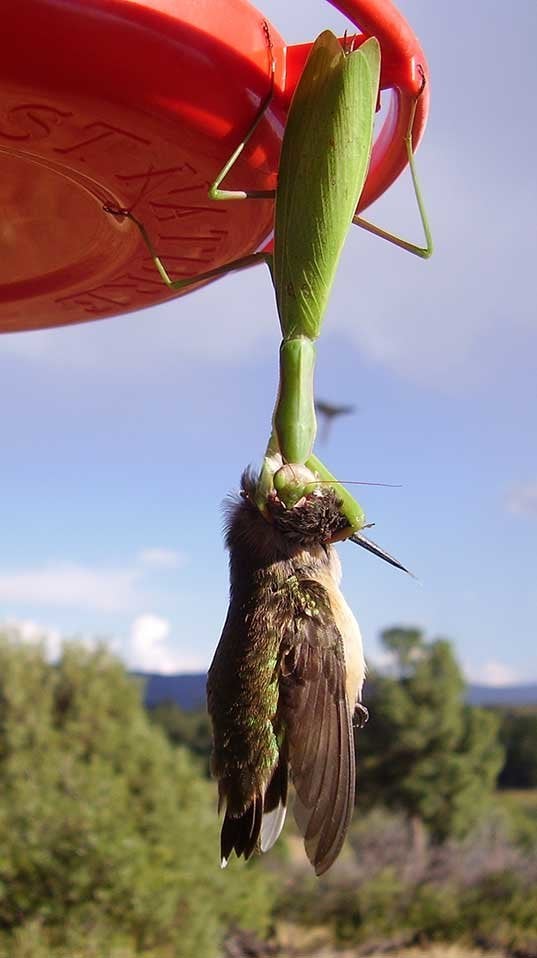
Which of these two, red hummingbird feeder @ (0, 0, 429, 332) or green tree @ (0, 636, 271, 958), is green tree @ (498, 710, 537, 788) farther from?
red hummingbird feeder @ (0, 0, 429, 332)

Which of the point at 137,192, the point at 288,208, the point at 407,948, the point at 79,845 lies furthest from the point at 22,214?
the point at 407,948

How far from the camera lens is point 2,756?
15.4m

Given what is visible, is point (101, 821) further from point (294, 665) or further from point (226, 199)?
point (226, 199)

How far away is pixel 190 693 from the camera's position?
13.9m

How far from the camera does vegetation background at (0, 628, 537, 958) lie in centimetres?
1247

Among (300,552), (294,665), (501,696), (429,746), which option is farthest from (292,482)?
(501,696)

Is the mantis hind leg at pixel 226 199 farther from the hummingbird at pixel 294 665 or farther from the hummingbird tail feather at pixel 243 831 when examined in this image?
the hummingbird tail feather at pixel 243 831

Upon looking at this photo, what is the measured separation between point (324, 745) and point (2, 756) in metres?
14.5

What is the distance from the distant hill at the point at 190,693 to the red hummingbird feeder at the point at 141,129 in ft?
3.81

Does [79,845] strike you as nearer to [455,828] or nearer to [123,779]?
[123,779]

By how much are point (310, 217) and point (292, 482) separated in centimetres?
55

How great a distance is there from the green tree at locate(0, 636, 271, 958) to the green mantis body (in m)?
11.5

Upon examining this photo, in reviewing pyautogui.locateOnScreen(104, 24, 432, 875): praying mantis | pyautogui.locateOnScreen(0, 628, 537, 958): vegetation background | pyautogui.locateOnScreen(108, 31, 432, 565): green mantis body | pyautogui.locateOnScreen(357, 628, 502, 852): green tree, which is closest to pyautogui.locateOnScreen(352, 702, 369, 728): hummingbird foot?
pyautogui.locateOnScreen(104, 24, 432, 875): praying mantis

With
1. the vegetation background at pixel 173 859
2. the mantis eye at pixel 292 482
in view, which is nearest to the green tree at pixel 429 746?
the vegetation background at pixel 173 859
